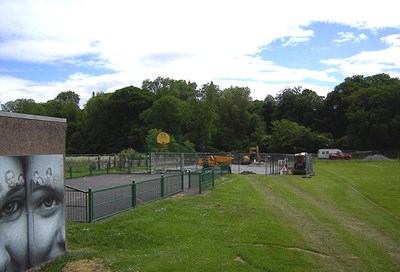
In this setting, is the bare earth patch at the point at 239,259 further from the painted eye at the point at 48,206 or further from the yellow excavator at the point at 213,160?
the yellow excavator at the point at 213,160

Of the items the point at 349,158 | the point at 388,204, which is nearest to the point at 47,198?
the point at 388,204

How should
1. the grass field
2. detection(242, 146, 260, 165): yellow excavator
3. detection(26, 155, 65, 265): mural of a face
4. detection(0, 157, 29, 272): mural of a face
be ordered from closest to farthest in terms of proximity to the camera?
1. detection(0, 157, 29, 272): mural of a face
2. detection(26, 155, 65, 265): mural of a face
3. the grass field
4. detection(242, 146, 260, 165): yellow excavator

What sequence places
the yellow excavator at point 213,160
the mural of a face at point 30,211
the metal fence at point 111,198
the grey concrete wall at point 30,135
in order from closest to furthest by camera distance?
1. the mural of a face at point 30,211
2. the grey concrete wall at point 30,135
3. the metal fence at point 111,198
4. the yellow excavator at point 213,160

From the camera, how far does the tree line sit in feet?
287

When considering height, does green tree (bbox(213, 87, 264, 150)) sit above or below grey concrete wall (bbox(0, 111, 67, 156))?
above

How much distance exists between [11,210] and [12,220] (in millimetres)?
201

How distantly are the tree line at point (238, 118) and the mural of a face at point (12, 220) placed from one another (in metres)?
68.3

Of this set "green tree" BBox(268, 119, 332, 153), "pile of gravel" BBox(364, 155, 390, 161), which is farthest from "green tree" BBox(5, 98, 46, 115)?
"pile of gravel" BBox(364, 155, 390, 161)

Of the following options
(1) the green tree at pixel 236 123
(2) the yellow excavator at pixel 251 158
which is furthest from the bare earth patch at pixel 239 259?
(1) the green tree at pixel 236 123

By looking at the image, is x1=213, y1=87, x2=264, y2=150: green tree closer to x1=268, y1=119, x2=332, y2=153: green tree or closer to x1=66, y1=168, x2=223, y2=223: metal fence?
x1=268, y1=119, x2=332, y2=153: green tree

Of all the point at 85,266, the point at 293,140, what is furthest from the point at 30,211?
the point at 293,140

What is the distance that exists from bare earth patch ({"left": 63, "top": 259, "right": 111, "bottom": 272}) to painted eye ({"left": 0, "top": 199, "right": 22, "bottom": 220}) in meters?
1.76

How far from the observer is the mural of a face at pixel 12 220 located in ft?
27.5

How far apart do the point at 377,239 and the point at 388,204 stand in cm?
877
